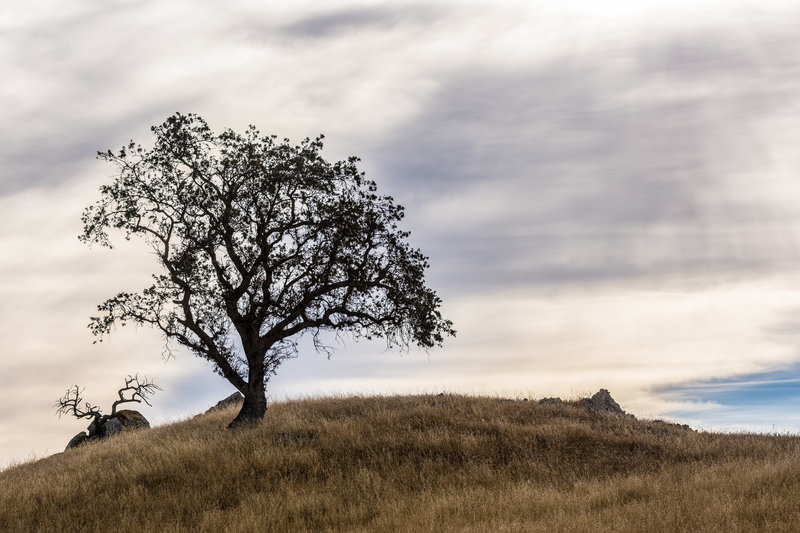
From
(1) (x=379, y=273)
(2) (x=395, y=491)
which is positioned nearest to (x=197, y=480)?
(2) (x=395, y=491)

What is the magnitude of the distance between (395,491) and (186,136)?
591 inches

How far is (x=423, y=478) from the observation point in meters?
18.2

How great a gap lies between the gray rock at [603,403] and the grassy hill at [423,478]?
16.7 feet

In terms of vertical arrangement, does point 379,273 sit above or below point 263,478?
above

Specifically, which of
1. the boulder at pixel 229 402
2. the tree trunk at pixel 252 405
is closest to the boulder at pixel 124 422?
the boulder at pixel 229 402

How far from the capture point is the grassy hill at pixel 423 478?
571 inches

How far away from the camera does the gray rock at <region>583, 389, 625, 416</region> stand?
3188 cm

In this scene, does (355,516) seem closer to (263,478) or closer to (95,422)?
(263,478)

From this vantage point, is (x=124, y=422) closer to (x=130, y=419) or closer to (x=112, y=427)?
(x=130, y=419)

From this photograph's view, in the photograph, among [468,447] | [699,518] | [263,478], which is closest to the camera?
[699,518]

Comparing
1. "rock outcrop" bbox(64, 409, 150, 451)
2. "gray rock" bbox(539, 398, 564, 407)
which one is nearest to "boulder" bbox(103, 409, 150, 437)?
"rock outcrop" bbox(64, 409, 150, 451)

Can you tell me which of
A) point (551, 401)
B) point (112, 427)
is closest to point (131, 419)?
point (112, 427)

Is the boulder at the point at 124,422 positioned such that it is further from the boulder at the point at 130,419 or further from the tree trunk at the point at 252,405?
the tree trunk at the point at 252,405

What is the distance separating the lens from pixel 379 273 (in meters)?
25.1
